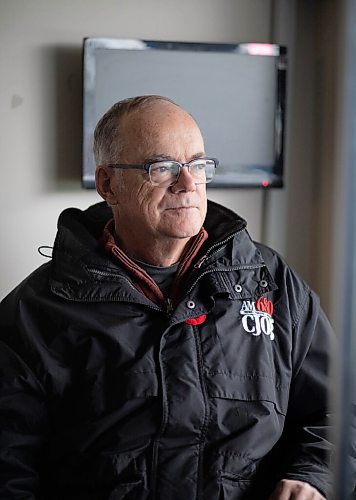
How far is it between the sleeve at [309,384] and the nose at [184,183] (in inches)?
13.3

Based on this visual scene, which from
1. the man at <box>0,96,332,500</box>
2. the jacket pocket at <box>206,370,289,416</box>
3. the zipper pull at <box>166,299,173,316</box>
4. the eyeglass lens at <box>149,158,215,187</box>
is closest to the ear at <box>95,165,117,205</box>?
the man at <box>0,96,332,500</box>

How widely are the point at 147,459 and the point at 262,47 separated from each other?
3.43ft

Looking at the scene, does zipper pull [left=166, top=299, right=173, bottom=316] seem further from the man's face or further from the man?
the man's face

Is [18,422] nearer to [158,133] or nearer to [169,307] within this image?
[169,307]

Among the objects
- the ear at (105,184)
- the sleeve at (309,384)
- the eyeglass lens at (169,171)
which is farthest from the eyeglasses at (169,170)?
the sleeve at (309,384)

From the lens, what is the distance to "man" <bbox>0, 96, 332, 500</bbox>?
121 cm

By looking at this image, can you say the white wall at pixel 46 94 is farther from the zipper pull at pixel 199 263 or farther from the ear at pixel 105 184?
the zipper pull at pixel 199 263

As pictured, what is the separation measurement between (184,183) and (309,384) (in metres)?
0.47

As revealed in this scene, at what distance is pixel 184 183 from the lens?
4.21 feet

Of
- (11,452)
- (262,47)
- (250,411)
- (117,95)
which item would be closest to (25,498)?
(11,452)

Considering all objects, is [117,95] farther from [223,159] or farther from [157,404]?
[157,404]

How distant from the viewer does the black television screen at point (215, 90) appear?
1614 mm

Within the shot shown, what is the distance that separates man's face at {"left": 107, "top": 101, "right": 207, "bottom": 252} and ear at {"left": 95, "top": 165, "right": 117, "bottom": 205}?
59 mm

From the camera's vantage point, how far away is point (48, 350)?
126cm
